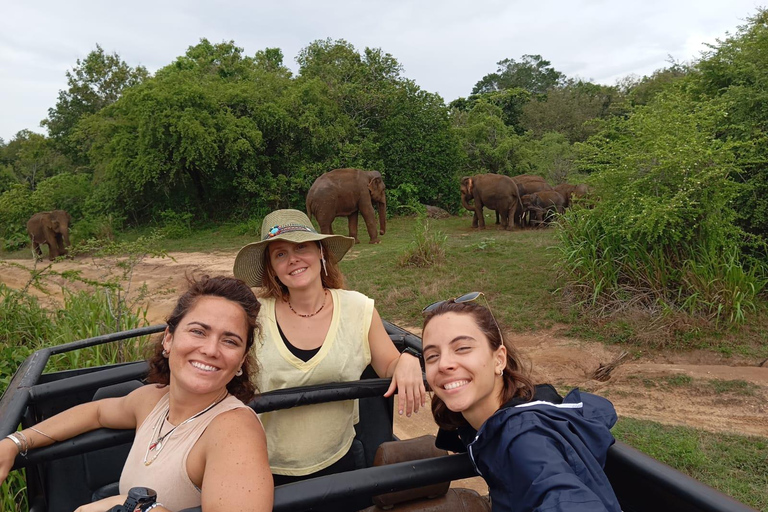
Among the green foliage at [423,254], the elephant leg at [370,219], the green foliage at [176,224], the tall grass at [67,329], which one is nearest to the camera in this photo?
the tall grass at [67,329]

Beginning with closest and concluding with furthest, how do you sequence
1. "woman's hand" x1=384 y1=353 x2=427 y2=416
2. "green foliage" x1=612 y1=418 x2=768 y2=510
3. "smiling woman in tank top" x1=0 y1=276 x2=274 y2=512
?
"smiling woman in tank top" x1=0 y1=276 x2=274 y2=512 → "woman's hand" x1=384 y1=353 x2=427 y2=416 → "green foliage" x1=612 y1=418 x2=768 y2=510

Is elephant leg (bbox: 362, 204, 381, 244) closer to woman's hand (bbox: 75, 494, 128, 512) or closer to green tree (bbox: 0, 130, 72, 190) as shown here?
woman's hand (bbox: 75, 494, 128, 512)

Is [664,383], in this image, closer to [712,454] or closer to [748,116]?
[712,454]

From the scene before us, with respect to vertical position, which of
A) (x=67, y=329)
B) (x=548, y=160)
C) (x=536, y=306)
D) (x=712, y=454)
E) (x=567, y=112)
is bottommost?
(x=712, y=454)

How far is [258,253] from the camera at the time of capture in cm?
230

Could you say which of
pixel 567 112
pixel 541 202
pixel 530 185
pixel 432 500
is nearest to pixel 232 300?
pixel 432 500

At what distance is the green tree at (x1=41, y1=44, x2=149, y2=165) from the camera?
2283 centimetres

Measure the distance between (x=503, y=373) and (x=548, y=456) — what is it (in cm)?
42

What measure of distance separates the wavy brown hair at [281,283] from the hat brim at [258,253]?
1.0 inches

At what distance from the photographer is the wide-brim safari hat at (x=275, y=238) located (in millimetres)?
2170

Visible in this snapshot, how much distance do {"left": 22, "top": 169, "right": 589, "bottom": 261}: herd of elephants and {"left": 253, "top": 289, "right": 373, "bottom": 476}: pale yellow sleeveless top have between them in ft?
32.2

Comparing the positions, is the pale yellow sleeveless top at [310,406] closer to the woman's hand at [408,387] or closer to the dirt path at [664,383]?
the woman's hand at [408,387]

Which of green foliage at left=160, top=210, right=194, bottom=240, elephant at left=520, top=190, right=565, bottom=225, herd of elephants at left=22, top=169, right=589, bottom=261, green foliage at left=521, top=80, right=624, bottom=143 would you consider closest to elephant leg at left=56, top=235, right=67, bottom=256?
herd of elephants at left=22, top=169, right=589, bottom=261

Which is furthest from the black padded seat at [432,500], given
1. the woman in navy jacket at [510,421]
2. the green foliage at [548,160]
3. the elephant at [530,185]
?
the green foliage at [548,160]
